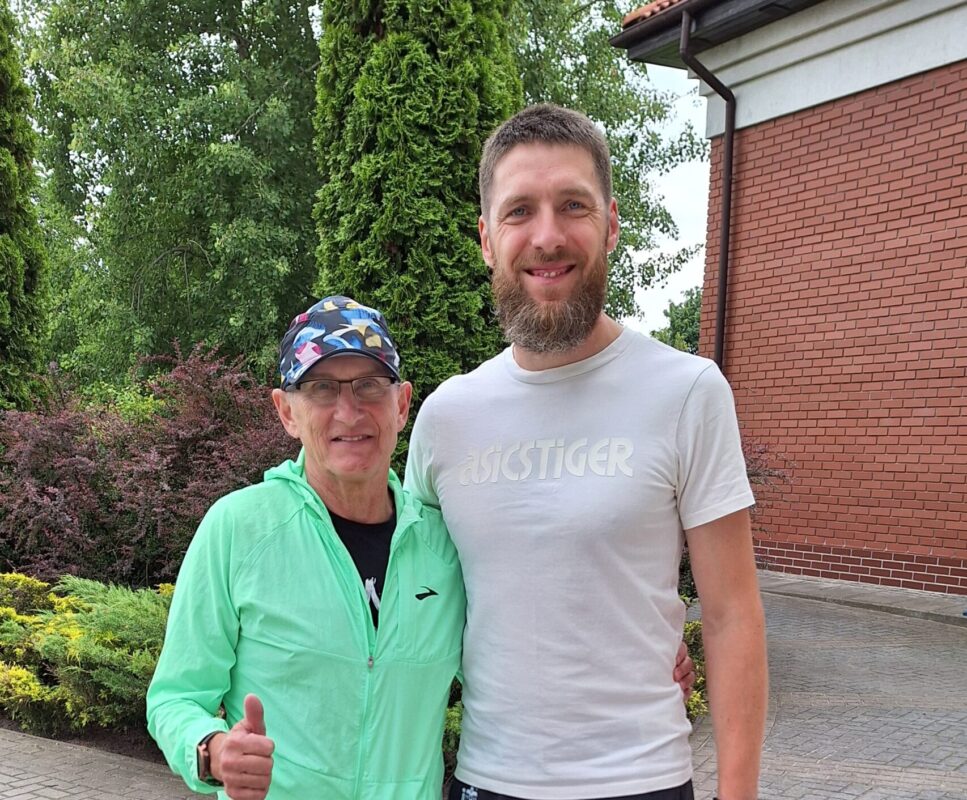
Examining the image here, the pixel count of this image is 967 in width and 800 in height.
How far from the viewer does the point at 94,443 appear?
697cm

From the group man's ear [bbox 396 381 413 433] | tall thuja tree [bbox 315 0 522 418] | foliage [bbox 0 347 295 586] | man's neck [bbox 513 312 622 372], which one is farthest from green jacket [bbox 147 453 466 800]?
tall thuja tree [bbox 315 0 522 418]

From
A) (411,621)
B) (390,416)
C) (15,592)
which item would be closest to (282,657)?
(411,621)

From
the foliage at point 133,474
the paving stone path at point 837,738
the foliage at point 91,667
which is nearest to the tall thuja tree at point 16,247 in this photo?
the foliage at point 133,474

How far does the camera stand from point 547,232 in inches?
79.4

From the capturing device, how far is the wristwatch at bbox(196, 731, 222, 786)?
1691mm

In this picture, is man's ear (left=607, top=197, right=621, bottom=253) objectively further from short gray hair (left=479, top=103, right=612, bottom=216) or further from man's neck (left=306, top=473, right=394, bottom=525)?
man's neck (left=306, top=473, right=394, bottom=525)

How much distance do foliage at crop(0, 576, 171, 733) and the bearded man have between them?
2.95m

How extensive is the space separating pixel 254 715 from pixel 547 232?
3.65ft

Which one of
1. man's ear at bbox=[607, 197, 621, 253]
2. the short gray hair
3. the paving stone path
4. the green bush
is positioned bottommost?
the paving stone path

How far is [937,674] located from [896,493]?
3.22 meters

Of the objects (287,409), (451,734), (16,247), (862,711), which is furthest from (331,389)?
(16,247)

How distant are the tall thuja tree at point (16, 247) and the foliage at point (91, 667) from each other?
13.6 feet

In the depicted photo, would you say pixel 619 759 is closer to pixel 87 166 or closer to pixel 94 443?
pixel 94 443

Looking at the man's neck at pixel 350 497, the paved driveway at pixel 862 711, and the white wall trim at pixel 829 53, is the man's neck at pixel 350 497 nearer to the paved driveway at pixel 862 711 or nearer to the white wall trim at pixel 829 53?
the paved driveway at pixel 862 711
